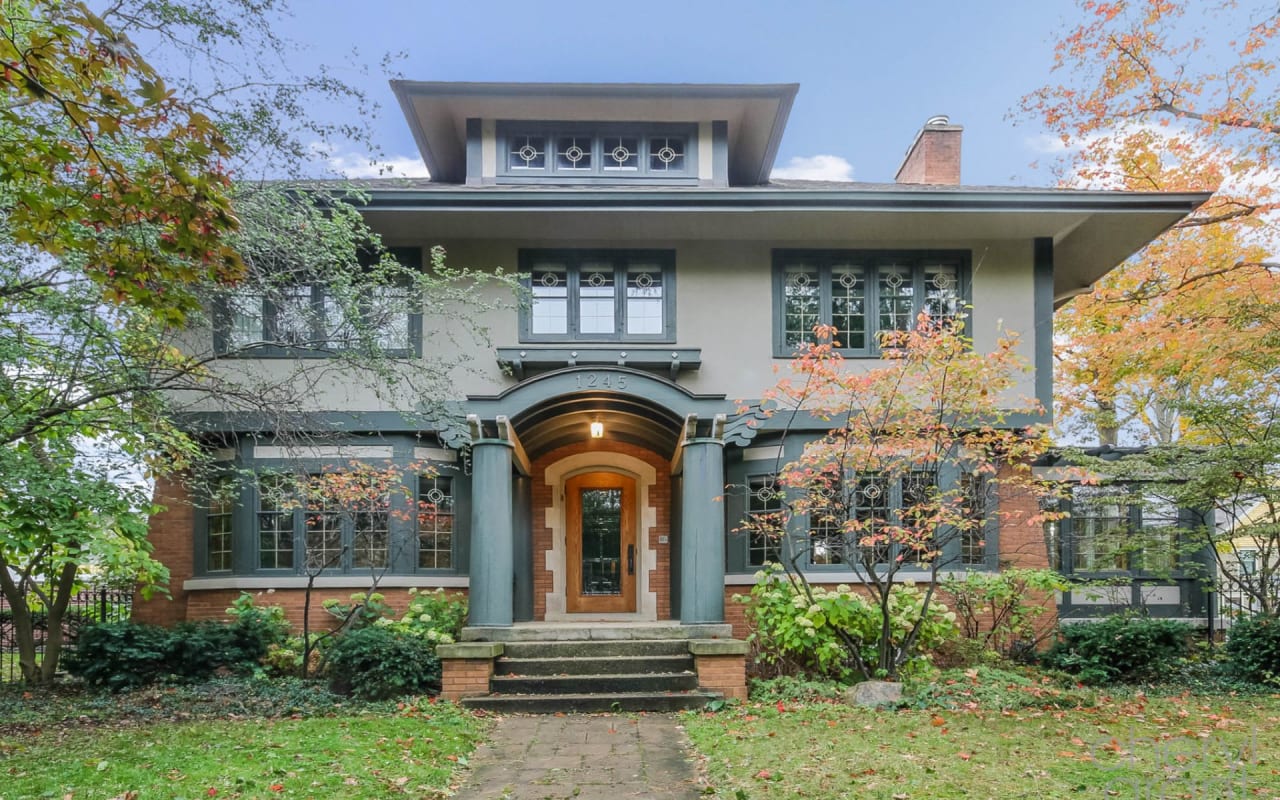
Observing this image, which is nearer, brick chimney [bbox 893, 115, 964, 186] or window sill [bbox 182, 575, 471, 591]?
window sill [bbox 182, 575, 471, 591]

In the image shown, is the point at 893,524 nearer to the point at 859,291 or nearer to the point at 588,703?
the point at 859,291

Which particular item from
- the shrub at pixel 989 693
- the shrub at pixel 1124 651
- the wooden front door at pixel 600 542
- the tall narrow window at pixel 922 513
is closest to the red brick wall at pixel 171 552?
the wooden front door at pixel 600 542

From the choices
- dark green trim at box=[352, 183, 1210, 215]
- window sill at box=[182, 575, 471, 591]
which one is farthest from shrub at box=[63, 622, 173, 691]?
Result: dark green trim at box=[352, 183, 1210, 215]

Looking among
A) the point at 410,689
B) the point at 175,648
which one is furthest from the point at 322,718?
the point at 175,648

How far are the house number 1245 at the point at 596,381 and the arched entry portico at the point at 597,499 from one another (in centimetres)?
1

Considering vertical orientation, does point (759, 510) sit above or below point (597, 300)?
below

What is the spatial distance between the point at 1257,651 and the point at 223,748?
1052 centimetres

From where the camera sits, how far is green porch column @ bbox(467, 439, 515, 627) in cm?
888

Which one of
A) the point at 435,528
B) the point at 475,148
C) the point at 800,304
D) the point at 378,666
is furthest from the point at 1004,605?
the point at 475,148

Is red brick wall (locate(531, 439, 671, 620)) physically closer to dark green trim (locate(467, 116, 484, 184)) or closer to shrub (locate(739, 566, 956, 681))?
shrub (locate(739, 566, 956, 681))

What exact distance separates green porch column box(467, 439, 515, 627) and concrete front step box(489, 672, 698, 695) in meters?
0.65

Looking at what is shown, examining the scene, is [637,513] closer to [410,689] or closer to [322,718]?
[410,689]

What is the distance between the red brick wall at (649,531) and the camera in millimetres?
11859

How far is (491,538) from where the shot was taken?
8906 millimetres
